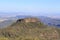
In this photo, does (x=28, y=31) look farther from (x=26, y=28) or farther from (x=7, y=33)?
(x=7, y=33)

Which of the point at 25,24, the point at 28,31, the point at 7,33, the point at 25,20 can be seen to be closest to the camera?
the point at 7,33

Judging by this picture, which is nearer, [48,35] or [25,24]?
[48,35]

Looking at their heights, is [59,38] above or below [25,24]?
below

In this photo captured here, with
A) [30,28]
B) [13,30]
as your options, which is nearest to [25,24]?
[30,28]

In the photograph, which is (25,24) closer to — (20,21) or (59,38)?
(20,21)

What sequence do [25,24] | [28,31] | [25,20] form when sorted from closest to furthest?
[28,31] < [25,24] < [25,20]

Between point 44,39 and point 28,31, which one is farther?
point 28,31

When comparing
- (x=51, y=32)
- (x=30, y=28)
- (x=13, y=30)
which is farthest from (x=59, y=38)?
(x=13, y=30)

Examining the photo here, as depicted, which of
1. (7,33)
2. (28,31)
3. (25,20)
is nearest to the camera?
(7,33)

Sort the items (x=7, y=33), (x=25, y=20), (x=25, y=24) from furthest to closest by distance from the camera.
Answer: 1. (x=25, y=20)
2. (x=25, y=24)
3. (x=7, y=33)
